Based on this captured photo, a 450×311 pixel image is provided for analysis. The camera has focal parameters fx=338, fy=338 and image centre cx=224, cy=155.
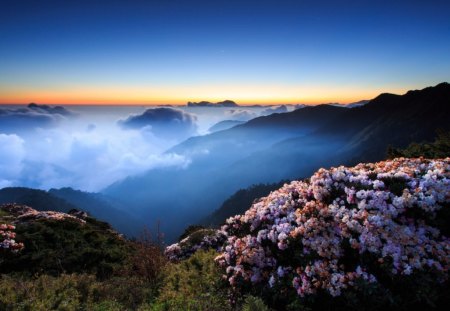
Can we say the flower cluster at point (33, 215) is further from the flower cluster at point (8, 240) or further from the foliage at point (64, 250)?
the flower cluster at point (8, 240)

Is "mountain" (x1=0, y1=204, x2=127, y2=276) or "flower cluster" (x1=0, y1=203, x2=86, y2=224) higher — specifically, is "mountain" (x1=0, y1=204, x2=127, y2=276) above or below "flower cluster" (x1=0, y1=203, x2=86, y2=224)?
above

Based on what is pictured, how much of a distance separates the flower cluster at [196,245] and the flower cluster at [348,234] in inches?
257

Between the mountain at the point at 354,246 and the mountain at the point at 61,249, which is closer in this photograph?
the mountain at the point at 354,246

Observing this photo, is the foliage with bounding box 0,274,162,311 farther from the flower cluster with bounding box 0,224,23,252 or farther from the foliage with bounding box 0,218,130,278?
the flower cluster with bounding box 0,224,23,252

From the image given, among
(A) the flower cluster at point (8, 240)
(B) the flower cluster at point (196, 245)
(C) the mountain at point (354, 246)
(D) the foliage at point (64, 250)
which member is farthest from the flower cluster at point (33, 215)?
(C) the mountain at point (354, 246)

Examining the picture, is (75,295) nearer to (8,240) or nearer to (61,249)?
(61,249)

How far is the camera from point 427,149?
2428 centimetres

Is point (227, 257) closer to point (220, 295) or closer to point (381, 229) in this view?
point (220, 295)

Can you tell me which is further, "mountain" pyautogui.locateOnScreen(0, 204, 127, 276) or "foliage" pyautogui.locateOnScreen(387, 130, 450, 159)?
"foliage" pyautogui.locateOnScreen(387, 130, 450, 159)

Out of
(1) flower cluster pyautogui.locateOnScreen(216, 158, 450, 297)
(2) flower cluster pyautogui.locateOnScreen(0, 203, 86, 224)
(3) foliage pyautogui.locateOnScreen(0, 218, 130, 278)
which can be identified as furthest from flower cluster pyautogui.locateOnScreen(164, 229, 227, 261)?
(2) flower cluster pyautogui.locateOnScreen(0, 203, 86, 224)

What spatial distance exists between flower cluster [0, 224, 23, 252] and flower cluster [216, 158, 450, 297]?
1133 centimetres

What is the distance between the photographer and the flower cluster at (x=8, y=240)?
15359 mm

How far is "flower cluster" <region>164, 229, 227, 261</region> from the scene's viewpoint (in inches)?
622

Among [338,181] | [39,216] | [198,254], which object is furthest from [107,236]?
[338,181]
